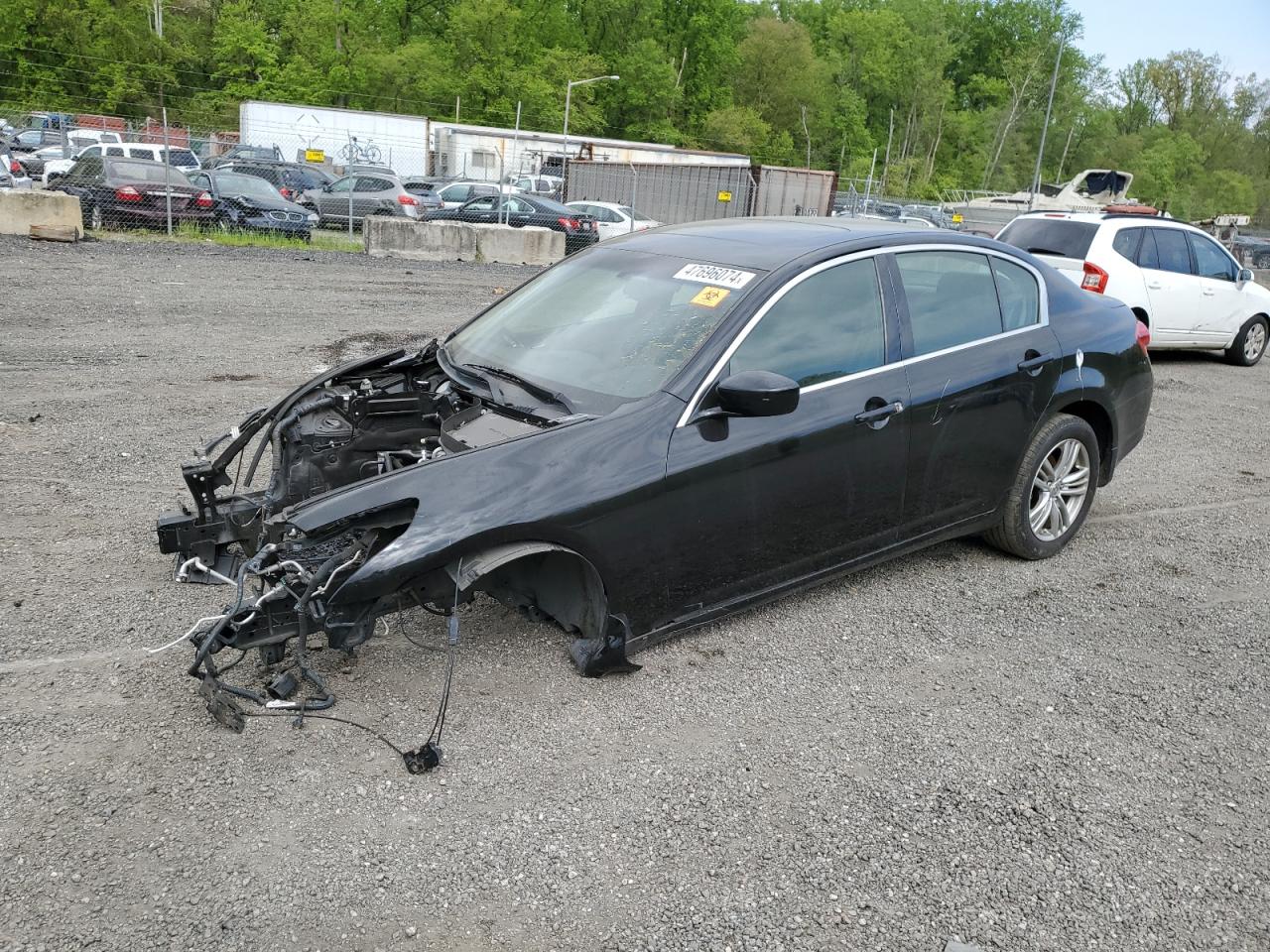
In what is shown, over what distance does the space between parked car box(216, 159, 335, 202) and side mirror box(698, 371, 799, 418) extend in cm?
2137

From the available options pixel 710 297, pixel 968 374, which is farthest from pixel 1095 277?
pixel 710 297

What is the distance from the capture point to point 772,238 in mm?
4594

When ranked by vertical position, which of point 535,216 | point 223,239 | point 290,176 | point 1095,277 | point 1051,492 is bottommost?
point 223,239

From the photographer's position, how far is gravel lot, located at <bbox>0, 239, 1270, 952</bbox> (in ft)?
8.99

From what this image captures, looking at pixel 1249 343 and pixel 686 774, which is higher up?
pixel 1249 343

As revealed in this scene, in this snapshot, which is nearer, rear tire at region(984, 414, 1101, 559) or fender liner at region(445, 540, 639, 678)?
fender liner at region(445, 540, 639, 678)

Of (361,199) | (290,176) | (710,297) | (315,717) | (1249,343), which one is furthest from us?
(290,176)

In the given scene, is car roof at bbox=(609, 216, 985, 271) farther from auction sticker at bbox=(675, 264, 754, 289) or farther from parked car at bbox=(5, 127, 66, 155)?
parked car at bbox=(5, 127, 66, 155)

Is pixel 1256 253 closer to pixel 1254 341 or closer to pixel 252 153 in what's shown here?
pixel 1254 341

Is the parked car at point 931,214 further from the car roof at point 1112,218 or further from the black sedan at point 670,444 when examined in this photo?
the black sedan at point 670,444

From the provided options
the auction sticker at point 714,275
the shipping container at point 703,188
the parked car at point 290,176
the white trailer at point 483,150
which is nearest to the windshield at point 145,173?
the parked car at point 290,176

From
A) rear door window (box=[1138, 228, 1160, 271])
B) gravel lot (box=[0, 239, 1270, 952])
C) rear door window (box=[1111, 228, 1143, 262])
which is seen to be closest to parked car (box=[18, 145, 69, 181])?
rear door window (box=[1111, 228, 1143, 262])

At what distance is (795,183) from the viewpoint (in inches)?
1141

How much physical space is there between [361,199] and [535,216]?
388cm
